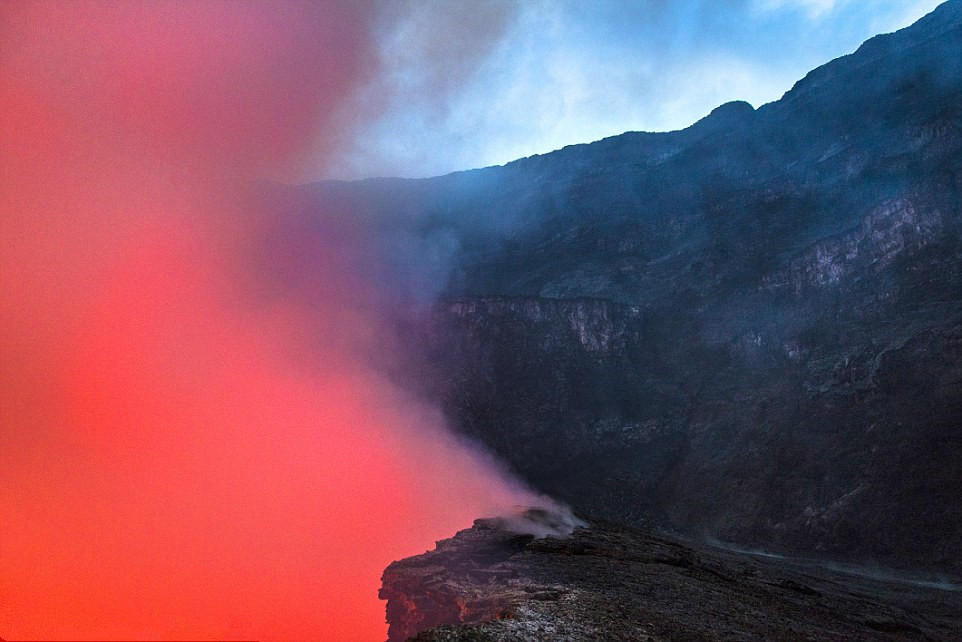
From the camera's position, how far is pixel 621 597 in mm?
26797

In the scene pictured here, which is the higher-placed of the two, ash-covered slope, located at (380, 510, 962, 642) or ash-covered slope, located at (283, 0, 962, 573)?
ash-covered slope, located at (283, 0, 962, 573)

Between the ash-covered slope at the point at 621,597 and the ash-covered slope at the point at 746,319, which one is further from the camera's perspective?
the ash-covered slope at the point at 746,319

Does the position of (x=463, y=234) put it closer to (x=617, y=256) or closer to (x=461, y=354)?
(x=617, y=256)

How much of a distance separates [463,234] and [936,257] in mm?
85477

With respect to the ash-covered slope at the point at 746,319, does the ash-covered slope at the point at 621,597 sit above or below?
below

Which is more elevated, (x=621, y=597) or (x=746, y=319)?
(x=746, y=319)

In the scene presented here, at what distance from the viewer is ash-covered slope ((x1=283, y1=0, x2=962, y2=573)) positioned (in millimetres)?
65062

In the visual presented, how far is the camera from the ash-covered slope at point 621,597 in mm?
22844

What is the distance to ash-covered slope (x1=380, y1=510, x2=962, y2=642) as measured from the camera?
74.9 ft

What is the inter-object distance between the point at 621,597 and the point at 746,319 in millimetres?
73985

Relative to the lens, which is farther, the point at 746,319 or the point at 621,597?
the point at 746,319

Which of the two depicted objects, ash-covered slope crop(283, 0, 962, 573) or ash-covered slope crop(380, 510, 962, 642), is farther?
ash-covered slope crop(283, 0, 962, 573)

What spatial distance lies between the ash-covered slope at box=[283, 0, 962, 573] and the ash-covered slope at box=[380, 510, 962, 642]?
2214cm

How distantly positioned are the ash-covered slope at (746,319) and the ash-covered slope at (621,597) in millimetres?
22141
